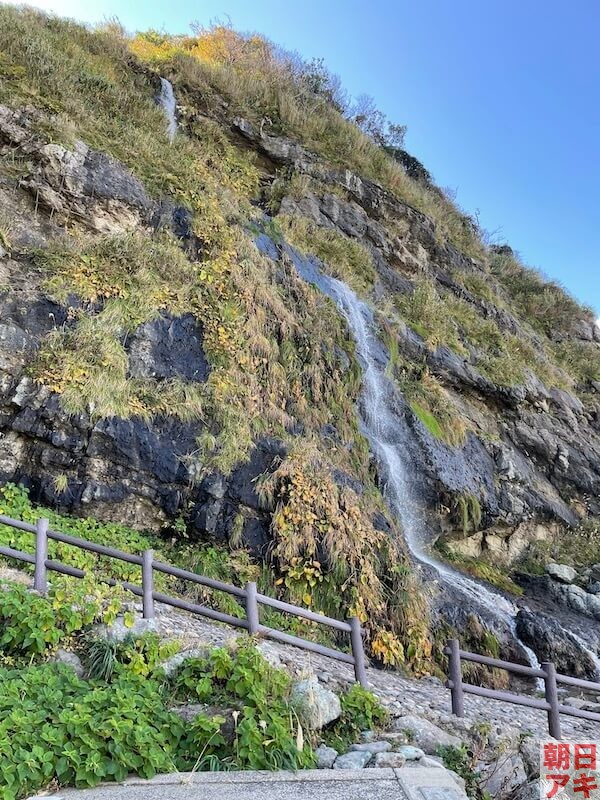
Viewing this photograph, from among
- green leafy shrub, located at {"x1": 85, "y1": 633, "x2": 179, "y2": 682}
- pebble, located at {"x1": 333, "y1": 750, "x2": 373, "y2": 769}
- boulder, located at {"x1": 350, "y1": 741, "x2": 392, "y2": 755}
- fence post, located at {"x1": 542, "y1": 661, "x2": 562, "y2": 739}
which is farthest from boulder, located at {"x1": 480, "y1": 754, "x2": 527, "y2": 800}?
green leafy shrub, located at {"x1": 85, "y1": 633, "x2": 179, "y2": 682}

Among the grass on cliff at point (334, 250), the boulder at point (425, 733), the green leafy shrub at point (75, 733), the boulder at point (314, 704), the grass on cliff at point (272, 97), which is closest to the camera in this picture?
the green leafy shrub at point (75, 733)

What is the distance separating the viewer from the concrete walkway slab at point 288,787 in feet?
11.1

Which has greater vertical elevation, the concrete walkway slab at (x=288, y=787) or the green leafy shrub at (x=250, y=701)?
the green leafy shrub at (x=250, y=701)

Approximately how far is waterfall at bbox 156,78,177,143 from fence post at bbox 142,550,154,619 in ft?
49.1

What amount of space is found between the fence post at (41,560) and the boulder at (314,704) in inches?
120

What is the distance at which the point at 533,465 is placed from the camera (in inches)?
605

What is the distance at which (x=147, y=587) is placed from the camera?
5.79 metres

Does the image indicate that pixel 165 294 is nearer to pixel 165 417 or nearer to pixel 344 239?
pixel 165 417

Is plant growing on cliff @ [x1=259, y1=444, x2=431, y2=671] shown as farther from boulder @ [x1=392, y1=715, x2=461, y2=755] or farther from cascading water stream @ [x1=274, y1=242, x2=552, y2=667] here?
boulder @ [x1=392, y1=715, x2=461, y2=755]

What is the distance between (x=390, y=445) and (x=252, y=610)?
7116mm

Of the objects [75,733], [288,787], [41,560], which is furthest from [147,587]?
[288,787]

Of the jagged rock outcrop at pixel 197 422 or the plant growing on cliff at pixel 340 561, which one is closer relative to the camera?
the plant growing on cliff at pixel 340 561

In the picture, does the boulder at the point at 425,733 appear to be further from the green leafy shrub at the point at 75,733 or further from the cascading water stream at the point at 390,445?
the cascading water stream at the point at 390,445

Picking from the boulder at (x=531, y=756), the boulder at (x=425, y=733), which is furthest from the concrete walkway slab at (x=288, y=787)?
the boulder at (x=531, y=756)
